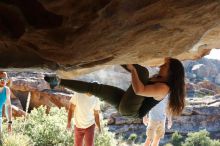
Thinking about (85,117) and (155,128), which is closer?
(85,117)

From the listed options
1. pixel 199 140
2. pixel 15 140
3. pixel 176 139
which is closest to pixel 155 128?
pixel 15 140

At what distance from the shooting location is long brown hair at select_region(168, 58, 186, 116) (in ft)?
15.5

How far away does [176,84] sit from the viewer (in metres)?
4.78

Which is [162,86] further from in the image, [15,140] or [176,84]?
[15,140]

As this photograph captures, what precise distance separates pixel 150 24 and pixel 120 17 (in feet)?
0.80

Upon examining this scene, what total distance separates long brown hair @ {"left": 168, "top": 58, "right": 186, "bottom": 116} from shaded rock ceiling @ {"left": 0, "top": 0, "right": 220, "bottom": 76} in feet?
3.08

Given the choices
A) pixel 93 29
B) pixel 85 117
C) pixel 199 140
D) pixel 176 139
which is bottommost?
pixel 176 139

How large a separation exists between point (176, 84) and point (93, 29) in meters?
1.81

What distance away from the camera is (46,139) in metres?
13.7

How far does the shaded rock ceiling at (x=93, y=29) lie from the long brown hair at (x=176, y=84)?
0.94 meters

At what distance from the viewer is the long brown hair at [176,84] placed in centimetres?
473

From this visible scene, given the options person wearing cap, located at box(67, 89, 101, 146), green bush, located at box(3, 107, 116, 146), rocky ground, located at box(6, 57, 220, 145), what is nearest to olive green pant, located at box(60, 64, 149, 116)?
person wearing cap, located at box(67, 89, 101, 146)

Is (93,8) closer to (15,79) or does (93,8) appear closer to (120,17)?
(120,17)

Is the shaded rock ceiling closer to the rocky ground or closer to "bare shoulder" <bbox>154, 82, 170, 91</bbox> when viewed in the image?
"bare shoulder" <bbox>154, 82, 170, 91</bbox>
